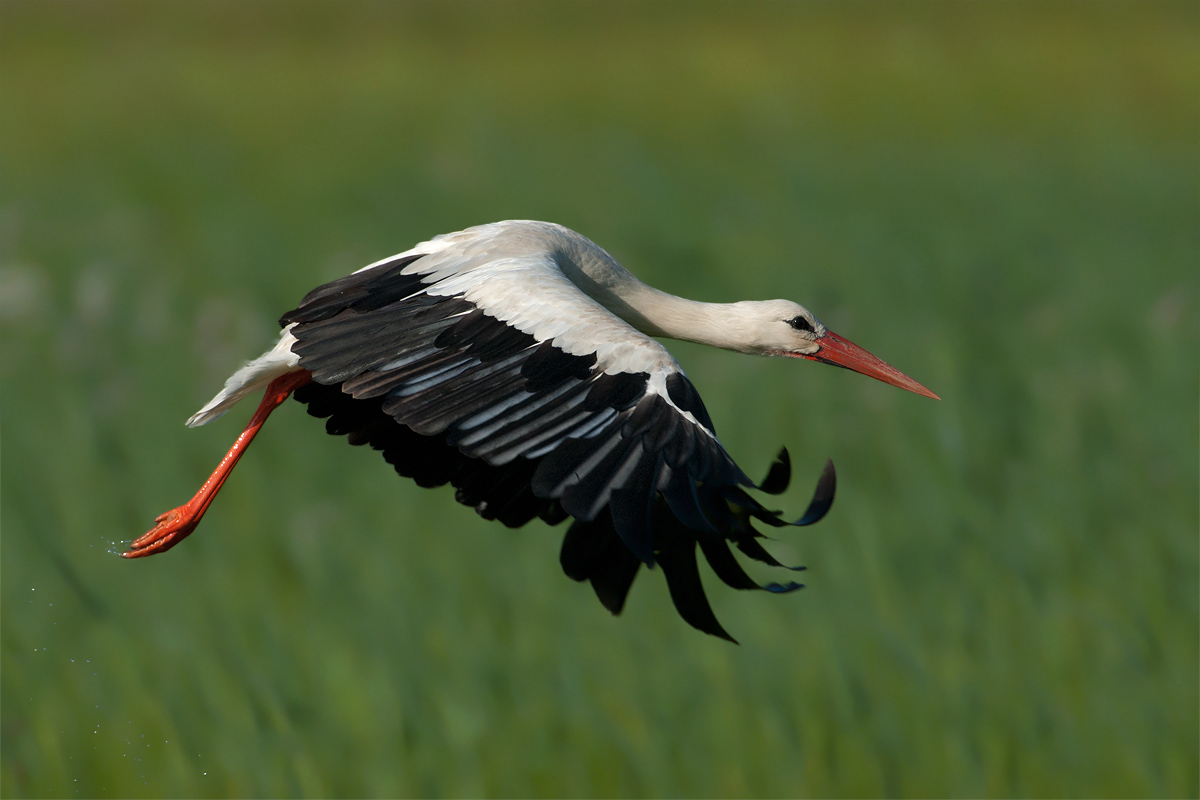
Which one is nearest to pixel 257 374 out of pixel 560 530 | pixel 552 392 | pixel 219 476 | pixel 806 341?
pixel 219 476

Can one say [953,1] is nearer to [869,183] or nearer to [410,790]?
[869,183]

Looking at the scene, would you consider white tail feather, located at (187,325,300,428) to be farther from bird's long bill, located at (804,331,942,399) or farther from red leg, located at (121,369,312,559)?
bird's long bill, located at (804,331,942,399)

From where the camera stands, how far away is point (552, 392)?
340 centimetres

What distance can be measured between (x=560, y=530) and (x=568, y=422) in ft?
11.6

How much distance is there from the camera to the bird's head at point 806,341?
14.9 ft

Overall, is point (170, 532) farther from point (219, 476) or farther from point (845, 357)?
point (845, 357)

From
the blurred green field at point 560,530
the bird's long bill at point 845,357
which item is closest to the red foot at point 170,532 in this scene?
the blurred green field at point 560,530

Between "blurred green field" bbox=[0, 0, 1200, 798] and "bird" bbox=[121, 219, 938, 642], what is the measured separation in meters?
1.50

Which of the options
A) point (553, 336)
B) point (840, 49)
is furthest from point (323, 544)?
point (840, 49)

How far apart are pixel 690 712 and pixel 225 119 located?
10.6 m

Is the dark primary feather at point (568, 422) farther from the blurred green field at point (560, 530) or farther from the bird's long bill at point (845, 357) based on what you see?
the blurred green field at point (560, 530)

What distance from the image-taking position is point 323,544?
650 cm

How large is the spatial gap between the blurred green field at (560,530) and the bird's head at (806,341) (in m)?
1.59

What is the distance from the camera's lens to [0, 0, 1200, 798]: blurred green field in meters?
5.41
